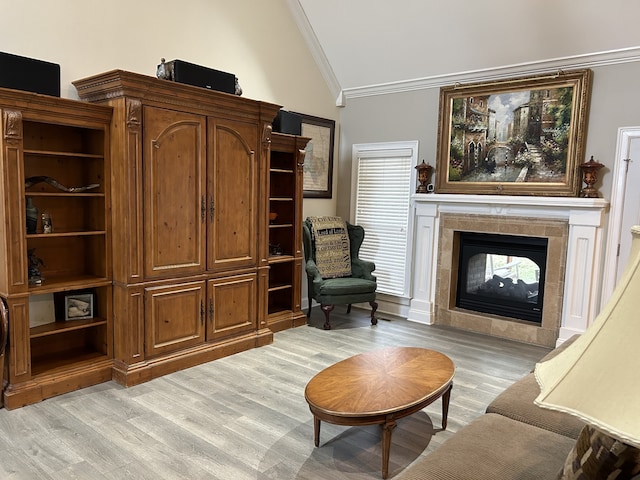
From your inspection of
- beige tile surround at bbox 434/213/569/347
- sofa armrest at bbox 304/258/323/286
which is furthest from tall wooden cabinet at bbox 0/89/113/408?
beige tile surround at bbox 434/213/569/347

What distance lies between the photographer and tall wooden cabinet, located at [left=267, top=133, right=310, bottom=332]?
16.8 ft

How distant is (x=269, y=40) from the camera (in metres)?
5.20

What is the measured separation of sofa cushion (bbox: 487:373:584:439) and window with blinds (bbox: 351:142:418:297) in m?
3.38

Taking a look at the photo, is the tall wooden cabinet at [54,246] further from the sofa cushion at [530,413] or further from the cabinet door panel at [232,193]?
the sofa cushion at [530,413]

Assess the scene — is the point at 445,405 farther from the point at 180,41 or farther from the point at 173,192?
the point at 180,41

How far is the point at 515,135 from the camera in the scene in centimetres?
489

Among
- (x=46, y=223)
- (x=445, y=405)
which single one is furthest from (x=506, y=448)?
(x=46, y=223)

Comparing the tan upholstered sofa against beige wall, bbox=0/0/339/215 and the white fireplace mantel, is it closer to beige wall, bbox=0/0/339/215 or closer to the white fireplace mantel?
the white fireplace mantel

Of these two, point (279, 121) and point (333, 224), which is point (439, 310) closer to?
point (333, 224)

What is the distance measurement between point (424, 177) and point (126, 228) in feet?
10.9

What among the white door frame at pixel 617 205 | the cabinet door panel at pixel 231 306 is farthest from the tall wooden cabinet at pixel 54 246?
the white door frame at pixel 617 205

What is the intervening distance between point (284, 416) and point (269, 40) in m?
3.92

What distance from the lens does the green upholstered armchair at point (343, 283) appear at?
16.8ft

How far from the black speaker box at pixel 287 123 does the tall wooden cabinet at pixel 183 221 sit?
0.57m
